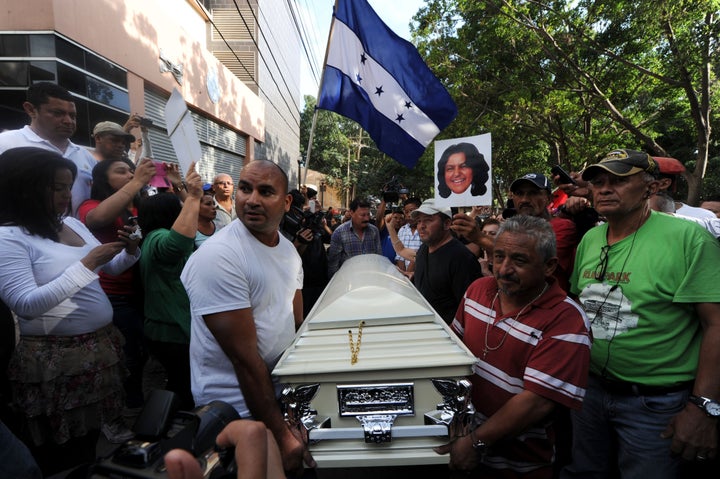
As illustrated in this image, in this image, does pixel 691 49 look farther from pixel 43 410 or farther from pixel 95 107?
pixel 95 107

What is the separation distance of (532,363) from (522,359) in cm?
8

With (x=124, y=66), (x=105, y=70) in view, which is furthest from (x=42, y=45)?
(x=124, y=66)

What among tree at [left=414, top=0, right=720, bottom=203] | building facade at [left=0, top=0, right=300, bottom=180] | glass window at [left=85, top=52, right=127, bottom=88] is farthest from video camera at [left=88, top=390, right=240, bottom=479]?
tree at [left=414, top=0, right=720, bottom=203]

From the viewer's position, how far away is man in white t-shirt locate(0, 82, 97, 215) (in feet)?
8.45

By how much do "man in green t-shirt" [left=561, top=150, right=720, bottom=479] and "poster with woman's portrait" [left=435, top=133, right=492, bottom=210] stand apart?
780 millimetres

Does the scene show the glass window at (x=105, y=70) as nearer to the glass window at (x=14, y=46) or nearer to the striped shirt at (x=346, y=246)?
the glass window at (x=14, y=46)

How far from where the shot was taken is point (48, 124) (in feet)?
8.69

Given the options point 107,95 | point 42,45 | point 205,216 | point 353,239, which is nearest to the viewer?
point 205,216

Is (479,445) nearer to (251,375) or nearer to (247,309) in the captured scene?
(251,375)

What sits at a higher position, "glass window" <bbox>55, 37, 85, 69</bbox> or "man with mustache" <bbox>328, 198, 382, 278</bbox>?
"glass window" <bbox>55, 37, 85, 69</bbox>

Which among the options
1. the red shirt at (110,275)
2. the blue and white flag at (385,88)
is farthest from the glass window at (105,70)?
the red shirt at (110,275)

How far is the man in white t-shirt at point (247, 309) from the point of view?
151 cm

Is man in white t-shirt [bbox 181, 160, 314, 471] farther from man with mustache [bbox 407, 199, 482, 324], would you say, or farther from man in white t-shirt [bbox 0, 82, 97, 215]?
man in white t-shirt [bbox 0, 82, 97, 215]

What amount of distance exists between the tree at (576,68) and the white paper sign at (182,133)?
308 inches
